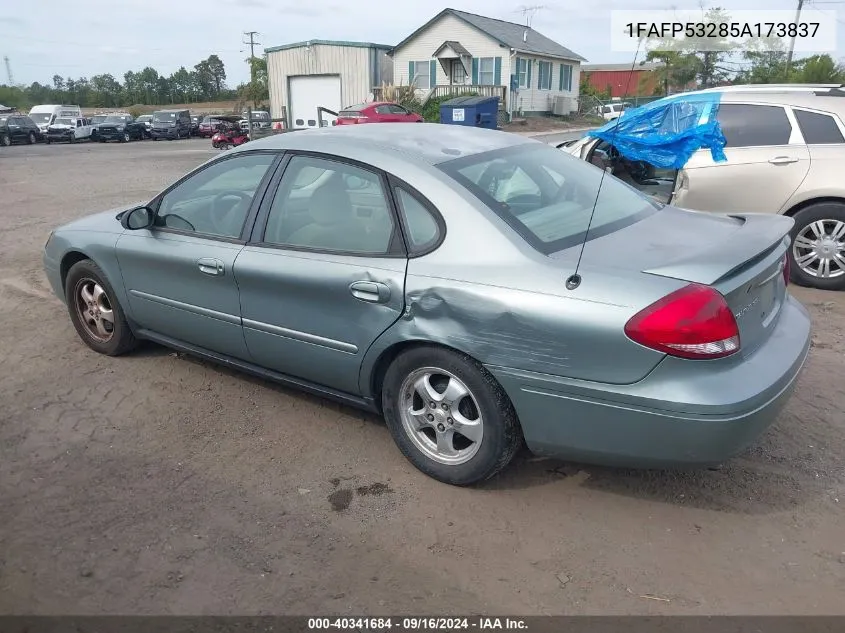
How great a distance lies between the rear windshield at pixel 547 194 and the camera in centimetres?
307

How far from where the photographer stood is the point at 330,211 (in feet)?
11.5

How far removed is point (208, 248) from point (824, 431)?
3.47 metres

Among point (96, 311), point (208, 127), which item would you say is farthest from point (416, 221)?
point (208, 127)

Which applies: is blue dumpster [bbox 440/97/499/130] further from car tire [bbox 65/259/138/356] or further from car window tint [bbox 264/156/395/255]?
car window tint [bbox 264/156/395/255]

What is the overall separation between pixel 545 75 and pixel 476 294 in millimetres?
38154

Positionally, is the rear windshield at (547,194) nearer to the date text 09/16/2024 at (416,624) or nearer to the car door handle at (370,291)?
the car door handle at (370,291)

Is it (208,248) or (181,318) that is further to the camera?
(181,318)

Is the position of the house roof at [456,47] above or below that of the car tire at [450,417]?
above

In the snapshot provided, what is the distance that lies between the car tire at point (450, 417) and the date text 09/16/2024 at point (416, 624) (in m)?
0.74

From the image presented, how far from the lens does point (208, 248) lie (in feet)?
12.7

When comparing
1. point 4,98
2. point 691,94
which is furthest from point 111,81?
point 691,94

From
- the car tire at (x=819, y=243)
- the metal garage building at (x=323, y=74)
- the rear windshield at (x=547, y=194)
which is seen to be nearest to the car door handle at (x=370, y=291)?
the rear windshield at (x=547, y=194)

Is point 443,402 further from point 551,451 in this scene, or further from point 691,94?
point 691,94

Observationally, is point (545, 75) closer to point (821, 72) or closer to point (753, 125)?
point (821, 72)
